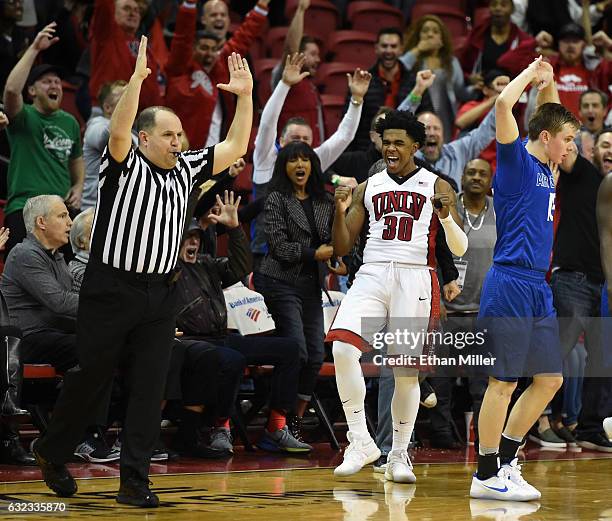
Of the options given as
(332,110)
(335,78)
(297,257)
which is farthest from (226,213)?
(335,78)

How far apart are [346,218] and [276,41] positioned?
606cm

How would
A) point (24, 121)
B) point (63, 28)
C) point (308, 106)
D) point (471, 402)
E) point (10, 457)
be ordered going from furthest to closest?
A: point (63, 28) → point (308, 106) → point (471, 402) → point (24, 121) → point (10, 457)

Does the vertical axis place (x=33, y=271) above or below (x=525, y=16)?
below

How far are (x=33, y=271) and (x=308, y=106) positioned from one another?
12.7ft

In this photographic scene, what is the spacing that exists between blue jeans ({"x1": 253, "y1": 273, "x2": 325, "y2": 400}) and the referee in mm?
2520

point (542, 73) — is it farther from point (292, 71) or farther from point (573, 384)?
point (573, 384)

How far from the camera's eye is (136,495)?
523cm

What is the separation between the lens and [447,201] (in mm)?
6164

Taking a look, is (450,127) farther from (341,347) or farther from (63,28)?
(341,347)

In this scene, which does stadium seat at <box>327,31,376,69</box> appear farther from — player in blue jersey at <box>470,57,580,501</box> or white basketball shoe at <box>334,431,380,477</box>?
white basketball shoe at <box>334,431,380,477</box>

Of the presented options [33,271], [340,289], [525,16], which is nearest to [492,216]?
[340,289]

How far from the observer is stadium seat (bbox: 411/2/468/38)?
42.8 ft

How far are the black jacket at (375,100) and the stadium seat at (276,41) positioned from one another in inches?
79.1

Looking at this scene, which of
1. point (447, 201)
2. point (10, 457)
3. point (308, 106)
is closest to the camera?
point (447, 201)
